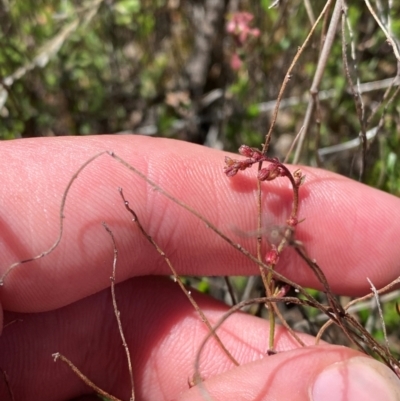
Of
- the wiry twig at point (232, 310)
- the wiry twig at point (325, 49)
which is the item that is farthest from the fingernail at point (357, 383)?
the wiry twig at point (325, 49)

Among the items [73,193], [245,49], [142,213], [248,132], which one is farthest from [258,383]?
[245,49]

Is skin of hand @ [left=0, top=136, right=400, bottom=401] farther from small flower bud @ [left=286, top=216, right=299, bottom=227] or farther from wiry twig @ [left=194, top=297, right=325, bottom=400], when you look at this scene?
wiry twig @ [left=194, top=297, right=325, bottom=400]

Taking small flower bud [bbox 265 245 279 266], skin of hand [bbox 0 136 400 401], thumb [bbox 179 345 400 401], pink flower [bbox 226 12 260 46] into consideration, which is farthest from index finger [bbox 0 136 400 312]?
pink flower [bbox 226 12 260 46]

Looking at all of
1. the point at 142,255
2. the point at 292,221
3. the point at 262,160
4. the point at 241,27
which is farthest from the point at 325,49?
the point at 241,27

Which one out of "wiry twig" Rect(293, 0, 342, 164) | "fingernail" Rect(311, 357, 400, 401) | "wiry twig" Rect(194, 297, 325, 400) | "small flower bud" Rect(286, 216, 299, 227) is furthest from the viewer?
"small flower bud" Rect(286, 216, 299, 227)

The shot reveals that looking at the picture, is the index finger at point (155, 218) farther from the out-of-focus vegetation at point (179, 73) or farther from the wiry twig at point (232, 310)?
the out-of-focus vegetation at point (179, 73)
